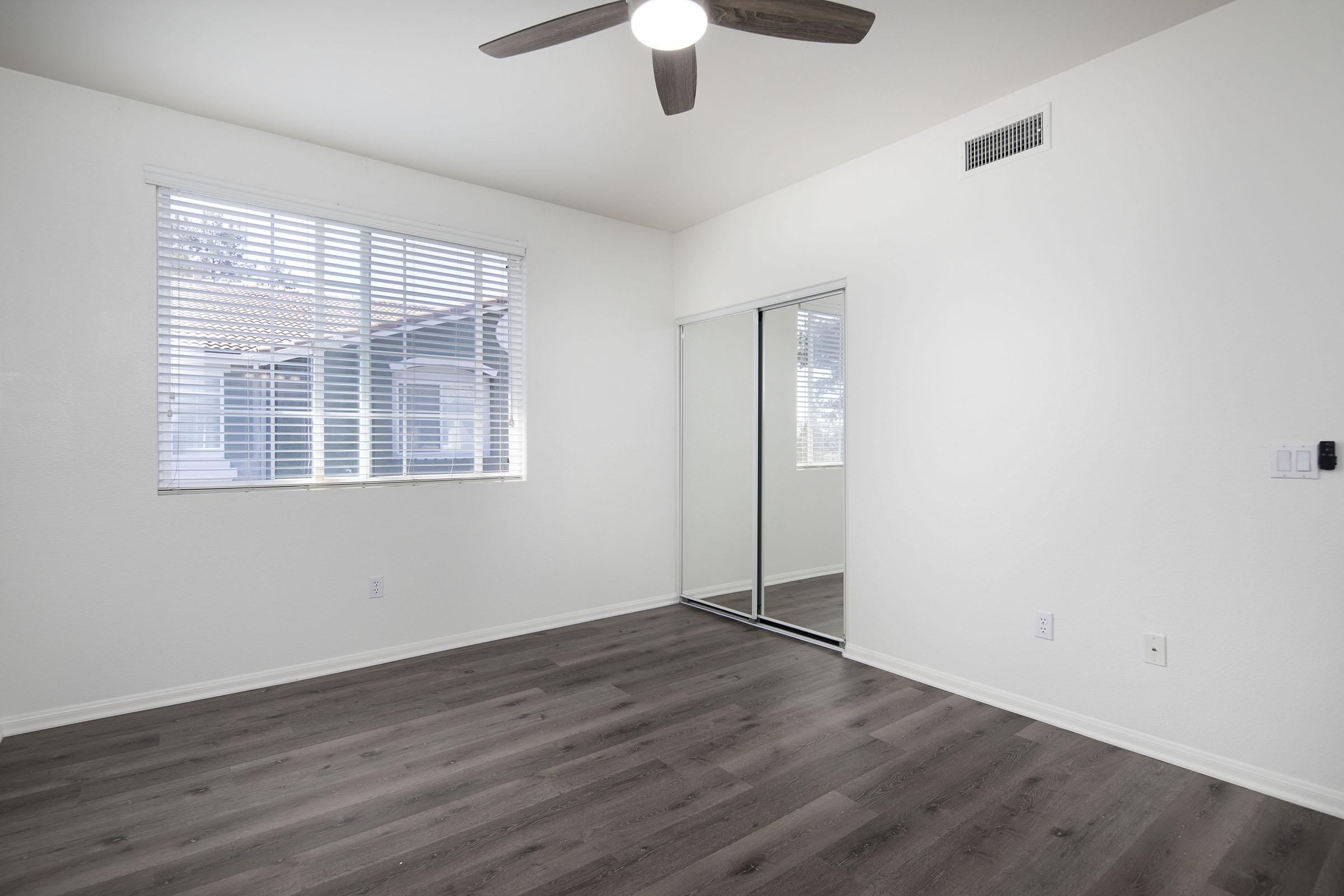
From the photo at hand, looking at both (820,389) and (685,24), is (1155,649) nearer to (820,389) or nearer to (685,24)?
(820,389)

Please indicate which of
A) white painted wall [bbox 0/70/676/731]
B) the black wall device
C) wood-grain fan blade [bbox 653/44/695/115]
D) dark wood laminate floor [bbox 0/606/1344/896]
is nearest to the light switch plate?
the black wall device

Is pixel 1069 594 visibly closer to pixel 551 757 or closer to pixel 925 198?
pixel 925 198

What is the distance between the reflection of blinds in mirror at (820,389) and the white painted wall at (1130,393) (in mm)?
190

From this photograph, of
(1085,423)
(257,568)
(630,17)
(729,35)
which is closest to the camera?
(630,17)

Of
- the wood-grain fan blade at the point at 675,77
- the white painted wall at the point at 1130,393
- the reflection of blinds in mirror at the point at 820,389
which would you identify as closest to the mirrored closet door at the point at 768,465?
the reflection of blinds in mirror at the point at 820,389

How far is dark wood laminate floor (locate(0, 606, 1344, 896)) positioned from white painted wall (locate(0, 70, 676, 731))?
0.37 meters

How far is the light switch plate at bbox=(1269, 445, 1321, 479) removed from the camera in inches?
86.8

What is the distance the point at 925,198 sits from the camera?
335 centimetres

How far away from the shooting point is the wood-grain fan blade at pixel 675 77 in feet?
6.86

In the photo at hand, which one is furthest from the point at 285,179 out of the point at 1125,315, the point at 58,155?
the point at 1125,315

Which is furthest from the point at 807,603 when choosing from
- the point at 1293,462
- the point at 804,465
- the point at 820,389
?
the point at 1293,462

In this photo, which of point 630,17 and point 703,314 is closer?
point 630,17

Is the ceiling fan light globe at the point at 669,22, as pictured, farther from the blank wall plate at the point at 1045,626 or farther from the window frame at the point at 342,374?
the blank wall plate at the point at 1045,626

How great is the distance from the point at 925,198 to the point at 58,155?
3924 mm
